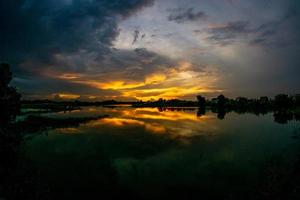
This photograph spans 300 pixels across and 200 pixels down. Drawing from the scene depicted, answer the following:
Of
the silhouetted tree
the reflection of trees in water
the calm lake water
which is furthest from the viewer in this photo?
the silhouetted tree

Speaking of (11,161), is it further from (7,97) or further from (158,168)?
(158,168)

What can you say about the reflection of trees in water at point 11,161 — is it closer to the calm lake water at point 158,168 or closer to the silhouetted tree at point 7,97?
the silhouetted tree at point 7,97

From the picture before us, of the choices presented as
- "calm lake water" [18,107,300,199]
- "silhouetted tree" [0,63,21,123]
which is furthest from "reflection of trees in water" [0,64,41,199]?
"calm lake water" [18,107,300,199]

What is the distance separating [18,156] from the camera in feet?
97.5

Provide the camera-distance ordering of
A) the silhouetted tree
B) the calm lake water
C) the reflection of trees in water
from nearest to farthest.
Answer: the reflection of trees in water
the calm lake water
the silhouetted tree

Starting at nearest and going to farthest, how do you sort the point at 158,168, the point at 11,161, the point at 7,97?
the point at 158,168, the point at 11,161, the point at 7,97

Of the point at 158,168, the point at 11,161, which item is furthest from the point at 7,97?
the point at 158,168

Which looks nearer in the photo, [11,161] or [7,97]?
[11,161]

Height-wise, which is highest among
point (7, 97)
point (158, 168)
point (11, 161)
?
point (7, 97)

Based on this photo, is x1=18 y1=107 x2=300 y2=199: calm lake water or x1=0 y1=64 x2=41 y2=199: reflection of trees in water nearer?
x1=0 y1=64 x2=41 y2=199: reflection of trees in water

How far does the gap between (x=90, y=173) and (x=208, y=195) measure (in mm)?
11325

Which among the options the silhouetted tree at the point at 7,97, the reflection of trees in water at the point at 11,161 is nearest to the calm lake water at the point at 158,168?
the reflection of trees in water at the point at 11,161

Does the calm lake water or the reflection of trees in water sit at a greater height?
the reflection of trees in water

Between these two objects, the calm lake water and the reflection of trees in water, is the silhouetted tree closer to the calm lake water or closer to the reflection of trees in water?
the reflection of trees in water
